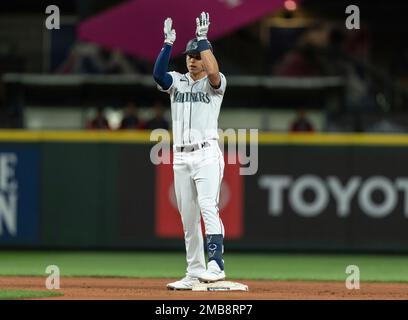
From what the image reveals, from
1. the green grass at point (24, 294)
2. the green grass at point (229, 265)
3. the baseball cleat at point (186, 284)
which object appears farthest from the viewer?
the green grass at point (229, 265)

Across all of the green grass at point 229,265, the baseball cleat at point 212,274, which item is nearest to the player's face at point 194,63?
the baseball cleat at point 212,274

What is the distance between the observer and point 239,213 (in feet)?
54.8

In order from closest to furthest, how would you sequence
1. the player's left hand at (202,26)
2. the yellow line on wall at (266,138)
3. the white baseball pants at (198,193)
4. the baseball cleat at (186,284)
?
the player's left hand at (202,26) → the white baseball pants at (198,193) → the baseball cleat at (186,284) → the yellow line on wall at (266,138)

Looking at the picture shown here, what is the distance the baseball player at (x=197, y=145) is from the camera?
1045 centimetres

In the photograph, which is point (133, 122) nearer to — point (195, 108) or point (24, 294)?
point (195, 108)

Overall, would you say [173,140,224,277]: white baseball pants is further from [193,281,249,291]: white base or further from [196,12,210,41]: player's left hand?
[196,12,210,41]: player's left hand

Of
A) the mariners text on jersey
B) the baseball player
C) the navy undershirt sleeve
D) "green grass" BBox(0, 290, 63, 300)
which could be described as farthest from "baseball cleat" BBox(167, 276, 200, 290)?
the navy undershirt sleeve

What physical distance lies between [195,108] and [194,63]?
0.38 metres

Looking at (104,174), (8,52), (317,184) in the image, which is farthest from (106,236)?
A: (8,52)

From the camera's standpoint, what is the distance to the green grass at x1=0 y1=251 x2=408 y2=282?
525 inches

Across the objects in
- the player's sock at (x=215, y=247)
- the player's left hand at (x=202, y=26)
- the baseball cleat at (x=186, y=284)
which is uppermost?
the player's left hand at (x=202, y=26)

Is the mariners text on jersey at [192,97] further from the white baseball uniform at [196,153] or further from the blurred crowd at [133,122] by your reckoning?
the blurred crowd at [133,122]

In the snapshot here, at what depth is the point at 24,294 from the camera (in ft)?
33.9
